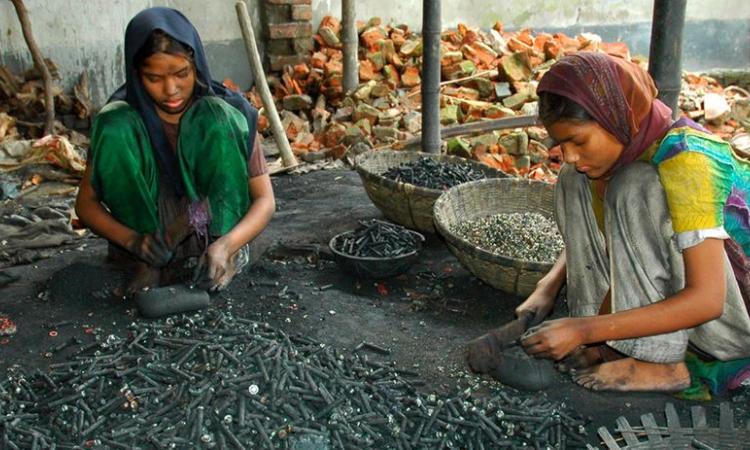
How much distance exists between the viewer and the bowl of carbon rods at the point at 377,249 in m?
4.04

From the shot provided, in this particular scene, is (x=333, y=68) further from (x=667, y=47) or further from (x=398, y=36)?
(x=667, y=47)

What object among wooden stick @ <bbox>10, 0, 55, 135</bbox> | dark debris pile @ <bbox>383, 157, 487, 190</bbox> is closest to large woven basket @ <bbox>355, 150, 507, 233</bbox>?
dark debris pile @ <bbox>383, 157, 487, 190</bbox>

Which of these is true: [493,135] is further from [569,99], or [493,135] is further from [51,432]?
[51,432]

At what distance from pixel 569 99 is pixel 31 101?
622 centimetres

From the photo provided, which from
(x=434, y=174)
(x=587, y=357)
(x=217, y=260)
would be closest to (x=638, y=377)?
(x=587, y=357)

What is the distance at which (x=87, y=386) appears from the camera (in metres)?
2.84

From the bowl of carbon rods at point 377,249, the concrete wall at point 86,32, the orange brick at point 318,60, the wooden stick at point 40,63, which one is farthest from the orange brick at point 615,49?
the wooden stick at point 40,63

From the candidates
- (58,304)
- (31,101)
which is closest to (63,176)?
(31,101)

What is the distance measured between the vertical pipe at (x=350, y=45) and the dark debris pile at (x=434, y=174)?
3176 millimetres

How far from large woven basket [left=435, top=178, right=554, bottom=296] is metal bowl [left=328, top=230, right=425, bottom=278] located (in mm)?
268

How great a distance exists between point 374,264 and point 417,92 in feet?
15.2

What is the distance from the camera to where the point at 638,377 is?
295 cm

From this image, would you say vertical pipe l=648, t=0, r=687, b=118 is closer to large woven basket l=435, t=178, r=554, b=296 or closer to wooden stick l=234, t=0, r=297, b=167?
large woven basket l=435, t=178, r=554, b=296

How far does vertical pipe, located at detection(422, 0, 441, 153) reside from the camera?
565cm
